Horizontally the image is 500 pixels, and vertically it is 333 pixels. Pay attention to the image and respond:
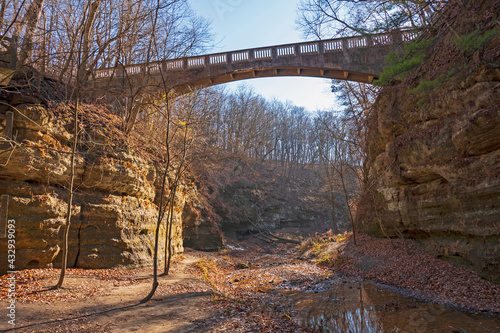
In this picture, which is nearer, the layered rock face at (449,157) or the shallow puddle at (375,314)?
the shallow puddle at (375,314)

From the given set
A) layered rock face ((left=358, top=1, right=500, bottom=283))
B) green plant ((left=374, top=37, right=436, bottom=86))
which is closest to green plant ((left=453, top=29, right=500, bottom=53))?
layered rock face ((left=358, top=1, right=500, bottom=283))

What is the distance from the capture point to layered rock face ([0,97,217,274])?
29.9 ft

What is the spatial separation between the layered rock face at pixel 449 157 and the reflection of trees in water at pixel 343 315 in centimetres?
406

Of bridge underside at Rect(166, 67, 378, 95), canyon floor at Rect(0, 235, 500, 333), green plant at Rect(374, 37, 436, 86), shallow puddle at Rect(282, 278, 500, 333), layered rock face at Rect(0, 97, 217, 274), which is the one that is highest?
bridge underside at Rect(166, 67, 378, 95)

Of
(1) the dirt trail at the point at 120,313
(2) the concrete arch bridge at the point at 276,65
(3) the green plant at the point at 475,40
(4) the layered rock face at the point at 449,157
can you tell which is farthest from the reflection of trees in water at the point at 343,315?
(2) the concrete arch bridge at the point at 276,65

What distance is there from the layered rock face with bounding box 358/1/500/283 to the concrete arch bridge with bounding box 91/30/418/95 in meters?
3.21

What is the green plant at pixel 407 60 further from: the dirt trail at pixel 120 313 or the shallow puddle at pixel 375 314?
the dirt trail at pixel 120 313

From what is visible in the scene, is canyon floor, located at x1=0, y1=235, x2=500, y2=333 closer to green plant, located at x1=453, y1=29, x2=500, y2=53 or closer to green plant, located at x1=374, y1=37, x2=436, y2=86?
green plant, located at x1=453, y1=29, x2=500, y2=53

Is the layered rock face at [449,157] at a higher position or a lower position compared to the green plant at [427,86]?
lower

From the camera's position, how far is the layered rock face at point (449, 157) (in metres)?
8.98

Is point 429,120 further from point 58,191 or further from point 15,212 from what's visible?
point 15,212

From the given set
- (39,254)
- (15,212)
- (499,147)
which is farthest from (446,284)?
(15,212)

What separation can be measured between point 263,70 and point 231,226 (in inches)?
647

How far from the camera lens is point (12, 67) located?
846cm
